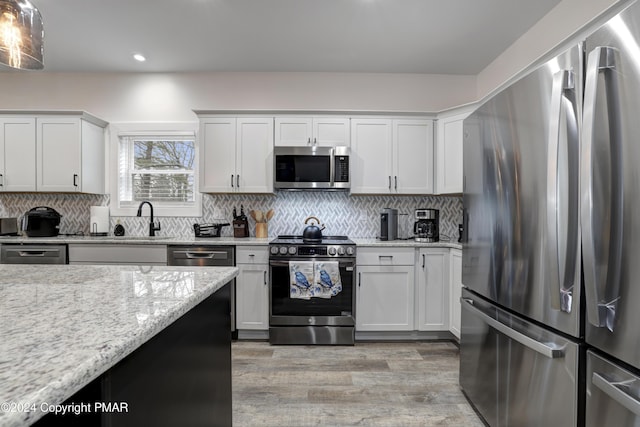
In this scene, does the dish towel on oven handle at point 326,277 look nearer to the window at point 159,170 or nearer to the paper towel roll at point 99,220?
the window at point 159,170

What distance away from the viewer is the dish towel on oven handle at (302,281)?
3.00 meters

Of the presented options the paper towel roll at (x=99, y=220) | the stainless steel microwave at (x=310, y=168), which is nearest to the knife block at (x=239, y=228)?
the stainless steel microwave at (x=310, y=168)

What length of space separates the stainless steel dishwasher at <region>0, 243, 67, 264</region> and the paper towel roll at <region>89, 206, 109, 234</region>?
1.48 ft

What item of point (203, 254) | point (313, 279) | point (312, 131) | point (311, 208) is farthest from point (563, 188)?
point (203, 254)

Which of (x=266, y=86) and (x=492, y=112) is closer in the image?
(x=492, y=112)

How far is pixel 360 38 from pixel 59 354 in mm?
3168

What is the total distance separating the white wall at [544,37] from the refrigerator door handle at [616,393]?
64.7 inches

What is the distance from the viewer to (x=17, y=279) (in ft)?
3.88

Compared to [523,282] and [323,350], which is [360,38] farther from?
[323,350]

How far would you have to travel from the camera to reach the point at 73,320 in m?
0.72

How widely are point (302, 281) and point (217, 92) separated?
2410mm

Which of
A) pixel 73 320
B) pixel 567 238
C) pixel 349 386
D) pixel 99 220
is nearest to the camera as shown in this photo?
pixel 73 320

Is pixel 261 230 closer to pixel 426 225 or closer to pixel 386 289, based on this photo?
pixel 386 289

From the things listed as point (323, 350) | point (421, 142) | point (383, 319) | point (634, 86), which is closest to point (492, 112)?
point (634, 86)
